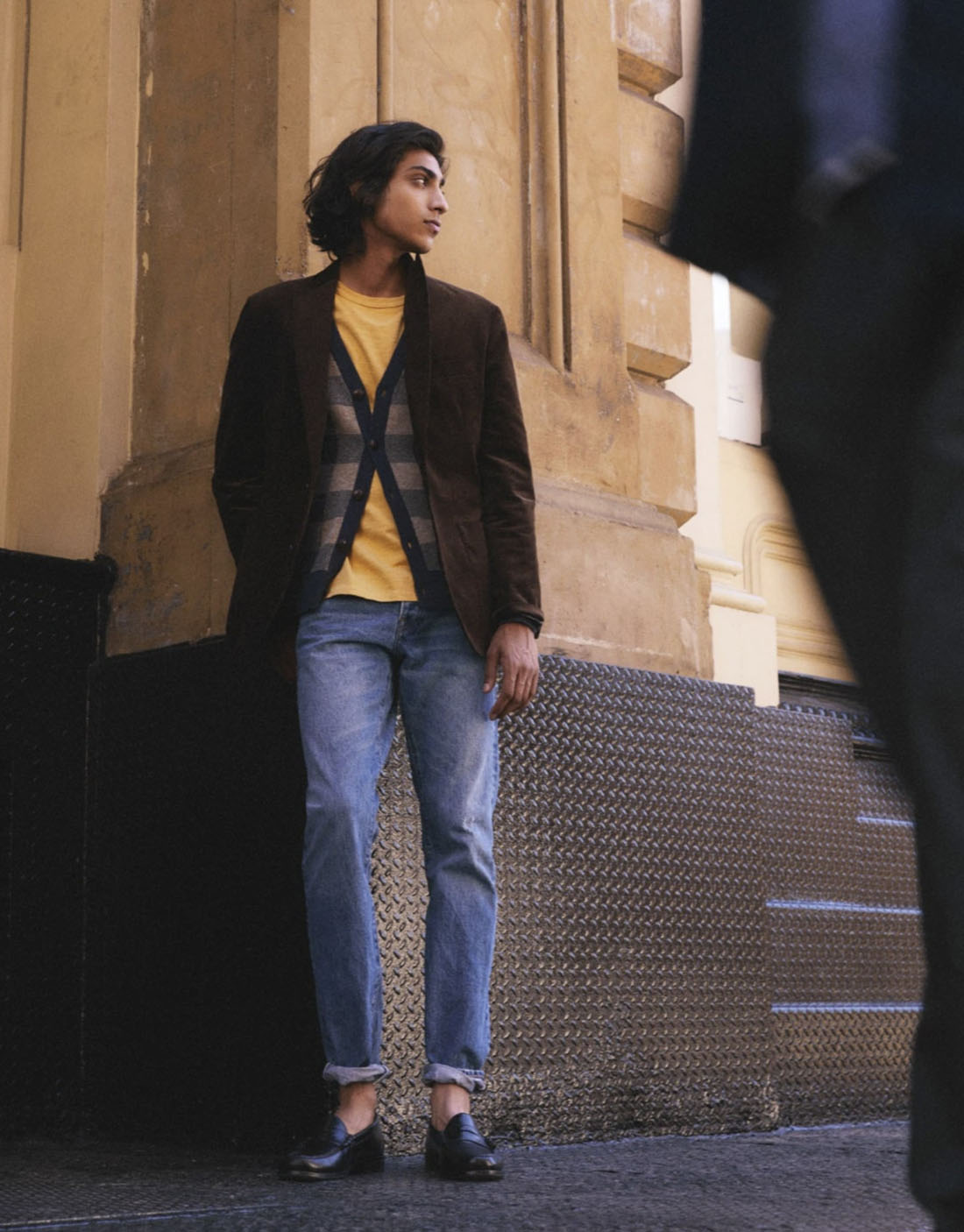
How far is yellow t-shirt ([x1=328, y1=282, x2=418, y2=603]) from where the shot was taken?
9.62 ft

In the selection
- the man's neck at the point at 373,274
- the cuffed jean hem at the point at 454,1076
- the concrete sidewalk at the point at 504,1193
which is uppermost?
the man's neck at the point at 373,274

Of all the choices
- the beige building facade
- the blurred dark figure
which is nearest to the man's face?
the beige building facade

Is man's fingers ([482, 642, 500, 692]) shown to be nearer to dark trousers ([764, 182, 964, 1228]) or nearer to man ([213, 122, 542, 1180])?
man ([213, 122, 542, 1180])

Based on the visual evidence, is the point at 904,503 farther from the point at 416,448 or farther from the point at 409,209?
the point at 409,209

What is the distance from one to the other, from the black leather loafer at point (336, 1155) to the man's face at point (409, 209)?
1.57 metres

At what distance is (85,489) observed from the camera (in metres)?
3.94

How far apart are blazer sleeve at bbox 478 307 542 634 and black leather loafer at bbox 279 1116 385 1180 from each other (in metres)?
0.90

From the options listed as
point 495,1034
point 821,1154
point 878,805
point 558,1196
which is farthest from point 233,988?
point 878,805

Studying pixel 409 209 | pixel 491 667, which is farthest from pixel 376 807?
pixel 409 209

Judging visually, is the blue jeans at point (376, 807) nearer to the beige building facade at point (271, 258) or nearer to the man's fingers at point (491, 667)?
the man's fingers at point (491, 667)

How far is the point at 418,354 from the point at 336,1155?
1393mm

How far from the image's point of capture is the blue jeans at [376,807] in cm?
281

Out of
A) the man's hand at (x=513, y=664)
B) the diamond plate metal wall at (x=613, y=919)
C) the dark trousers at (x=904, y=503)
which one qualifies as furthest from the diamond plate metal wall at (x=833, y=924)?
the dark trousers at (x=904, y=503)

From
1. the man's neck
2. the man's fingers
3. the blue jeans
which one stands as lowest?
the blue jeans
